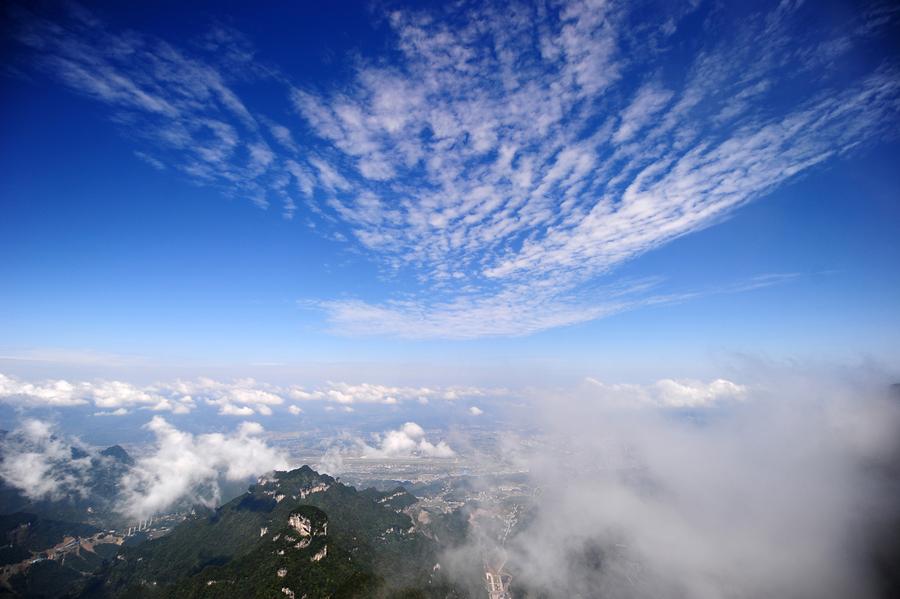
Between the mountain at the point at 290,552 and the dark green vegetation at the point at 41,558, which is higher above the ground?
the mountain at the point at 290,552

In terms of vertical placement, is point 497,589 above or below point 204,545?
below

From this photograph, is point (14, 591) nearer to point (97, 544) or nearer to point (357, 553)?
point (97, 544)

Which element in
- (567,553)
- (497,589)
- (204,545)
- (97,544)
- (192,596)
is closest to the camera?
Result: (192,596)

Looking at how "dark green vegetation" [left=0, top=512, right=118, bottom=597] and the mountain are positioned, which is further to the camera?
"dark green vegetation" [left=0, top=512, right=118, bottom=597]

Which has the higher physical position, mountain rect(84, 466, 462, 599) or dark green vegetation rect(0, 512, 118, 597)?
mountain rect(84, 466, 462, 599)

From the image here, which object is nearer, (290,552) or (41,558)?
(290,552)

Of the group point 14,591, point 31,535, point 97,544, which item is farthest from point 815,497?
point 31,535

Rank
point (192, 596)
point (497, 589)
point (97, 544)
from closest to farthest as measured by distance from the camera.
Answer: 1. point (192, 596)
2. point (497, 589)
3. point (97, 544)

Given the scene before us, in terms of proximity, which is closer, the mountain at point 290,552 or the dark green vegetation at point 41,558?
the mountain at point 290,552
